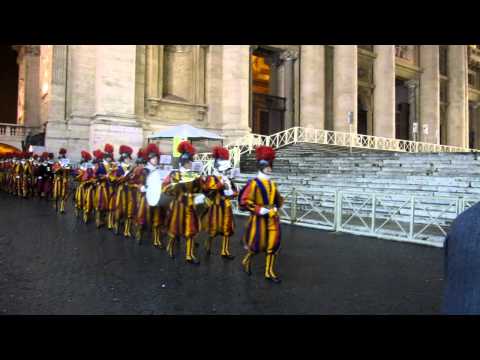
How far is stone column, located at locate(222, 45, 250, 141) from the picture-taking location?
25.0 m

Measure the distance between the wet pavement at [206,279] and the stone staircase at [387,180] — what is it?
2.38m

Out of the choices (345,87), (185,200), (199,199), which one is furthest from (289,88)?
(199,199)

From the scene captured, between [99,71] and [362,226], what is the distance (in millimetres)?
16692

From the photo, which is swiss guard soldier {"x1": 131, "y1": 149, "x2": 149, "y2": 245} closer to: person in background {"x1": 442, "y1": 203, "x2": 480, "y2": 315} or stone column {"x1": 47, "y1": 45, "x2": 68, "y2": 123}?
person in background {"x1": 442, "y1": 203, "x2": 480, "y2": 315}

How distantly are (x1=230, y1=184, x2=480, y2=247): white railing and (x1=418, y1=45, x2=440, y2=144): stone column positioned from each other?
27.8 metres

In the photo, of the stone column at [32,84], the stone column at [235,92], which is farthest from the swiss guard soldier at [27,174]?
the stone column at [32,84]

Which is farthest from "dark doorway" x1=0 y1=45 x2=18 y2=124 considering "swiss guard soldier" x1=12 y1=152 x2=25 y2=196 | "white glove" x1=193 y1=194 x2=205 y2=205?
"white glove" x1=193 y1=194 x2=205 y2=205

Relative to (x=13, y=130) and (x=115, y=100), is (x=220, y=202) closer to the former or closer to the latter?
(x=115, y=100)

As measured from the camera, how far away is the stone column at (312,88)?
28078mm

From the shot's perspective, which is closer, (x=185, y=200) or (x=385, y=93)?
(x=185, y=200)

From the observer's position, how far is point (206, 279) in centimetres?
572

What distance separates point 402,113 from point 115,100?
31.0m

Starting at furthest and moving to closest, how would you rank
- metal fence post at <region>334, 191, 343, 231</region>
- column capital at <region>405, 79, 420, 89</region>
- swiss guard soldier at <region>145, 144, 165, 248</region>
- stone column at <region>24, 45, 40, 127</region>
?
column capital at <region>405, 79, 420, 89</region>, stone column at <region>24, 45, 40, 127</region>, metal fence post at <region>334, 191, 343, 231</region>, swiss guard soldier at <region>145, 144, 165, 248</region>

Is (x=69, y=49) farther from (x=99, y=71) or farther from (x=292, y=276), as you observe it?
(x=292, y=276)
